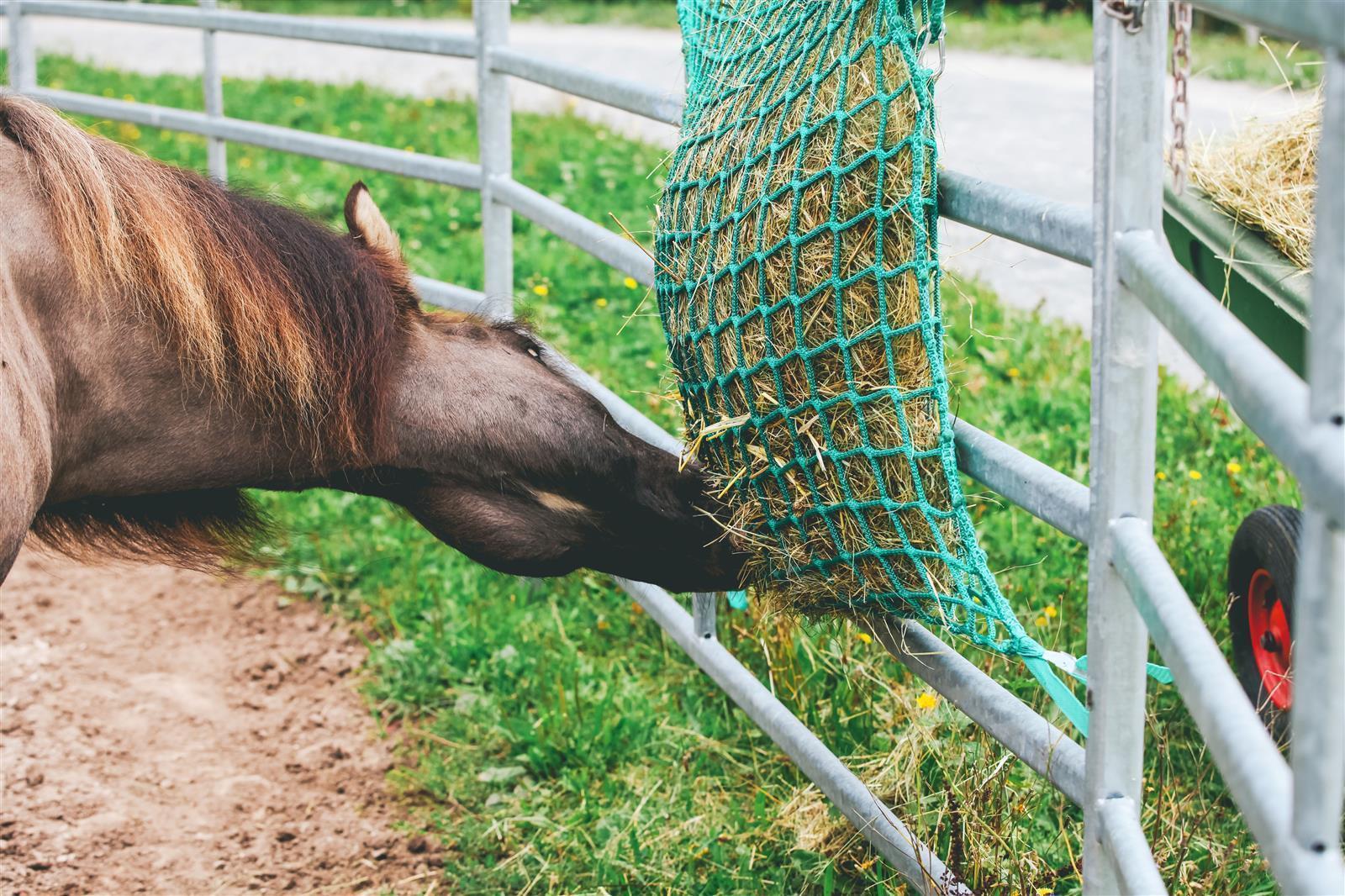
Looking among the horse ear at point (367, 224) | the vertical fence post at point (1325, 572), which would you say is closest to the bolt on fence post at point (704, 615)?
the horse ear at point (367, 224)

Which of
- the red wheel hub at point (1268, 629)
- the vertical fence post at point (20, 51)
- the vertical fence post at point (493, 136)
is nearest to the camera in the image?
the red wheel hub at point (1268, 629)

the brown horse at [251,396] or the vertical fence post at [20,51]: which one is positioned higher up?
the vertical fence post at [20,51]

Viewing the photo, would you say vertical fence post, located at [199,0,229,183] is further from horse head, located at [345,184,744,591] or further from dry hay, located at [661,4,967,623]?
dry hay, located at [661,4,967,623]

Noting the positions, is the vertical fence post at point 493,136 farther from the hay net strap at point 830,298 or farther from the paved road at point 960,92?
the hay net strap at point 830,298

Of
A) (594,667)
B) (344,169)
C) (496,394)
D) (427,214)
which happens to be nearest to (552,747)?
(594,667)

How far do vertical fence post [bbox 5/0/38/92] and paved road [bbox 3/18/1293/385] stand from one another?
2.38 meters

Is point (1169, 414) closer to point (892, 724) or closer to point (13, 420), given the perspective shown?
point (892, 724)

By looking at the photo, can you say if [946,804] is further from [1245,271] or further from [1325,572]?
[1325,572]

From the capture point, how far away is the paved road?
548cm

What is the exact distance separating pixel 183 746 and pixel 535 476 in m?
1.39

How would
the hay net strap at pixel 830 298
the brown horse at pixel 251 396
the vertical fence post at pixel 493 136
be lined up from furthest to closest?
the vertical fence post at pixel 493 136 → the brown horse at pixel 251 396 → the hay net strap at pixel 830 298

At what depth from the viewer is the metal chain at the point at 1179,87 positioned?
2.25 metres

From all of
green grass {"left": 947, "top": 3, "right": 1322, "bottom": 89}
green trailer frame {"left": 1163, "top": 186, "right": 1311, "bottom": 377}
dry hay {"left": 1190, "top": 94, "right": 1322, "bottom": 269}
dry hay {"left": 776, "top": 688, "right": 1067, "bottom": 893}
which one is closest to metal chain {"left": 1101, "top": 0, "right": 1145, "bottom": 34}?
green trailer frame {"left": 1163, "top": 186, "right": 1311, "bottom": 377}

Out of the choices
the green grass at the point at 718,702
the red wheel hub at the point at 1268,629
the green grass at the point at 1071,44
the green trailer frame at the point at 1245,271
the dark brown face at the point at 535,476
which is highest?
the green grass at the point at 1071,44
